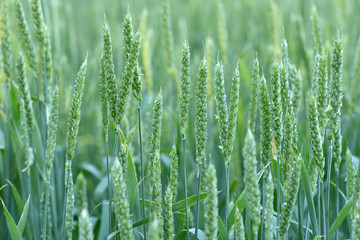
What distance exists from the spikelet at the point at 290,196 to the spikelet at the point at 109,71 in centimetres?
46

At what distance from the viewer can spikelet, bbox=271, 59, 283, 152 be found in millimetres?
1118

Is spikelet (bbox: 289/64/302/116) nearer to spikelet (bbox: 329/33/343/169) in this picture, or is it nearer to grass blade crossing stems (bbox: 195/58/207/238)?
spikelet (bbox: 329/33/343/169)

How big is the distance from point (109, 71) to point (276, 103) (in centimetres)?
41

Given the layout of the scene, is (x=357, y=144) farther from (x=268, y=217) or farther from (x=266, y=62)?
(x=268, y=217)

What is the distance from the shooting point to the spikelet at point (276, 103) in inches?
44.0

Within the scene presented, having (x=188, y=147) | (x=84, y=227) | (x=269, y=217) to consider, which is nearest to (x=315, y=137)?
(x=269, y=217)

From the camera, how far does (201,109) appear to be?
115 centimetres

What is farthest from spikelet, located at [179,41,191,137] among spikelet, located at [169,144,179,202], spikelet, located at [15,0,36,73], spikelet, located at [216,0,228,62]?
spikelet, located at [216,0,228,62]

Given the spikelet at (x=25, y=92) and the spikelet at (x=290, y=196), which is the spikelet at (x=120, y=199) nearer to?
the spikelet at (x=290, y=196)

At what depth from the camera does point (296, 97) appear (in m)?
1.46

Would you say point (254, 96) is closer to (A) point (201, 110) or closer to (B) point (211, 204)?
(A) point (201, 110)

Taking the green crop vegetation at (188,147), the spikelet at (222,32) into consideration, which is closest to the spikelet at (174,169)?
the green crop vegetation at (188,147)

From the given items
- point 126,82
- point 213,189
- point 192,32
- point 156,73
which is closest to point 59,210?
point 126,82

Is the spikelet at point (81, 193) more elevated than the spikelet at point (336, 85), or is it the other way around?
the spikelet at point (336, 85)
